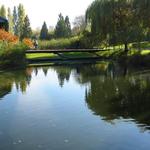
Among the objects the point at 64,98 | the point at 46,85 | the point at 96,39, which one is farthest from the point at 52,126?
the point at 96,39

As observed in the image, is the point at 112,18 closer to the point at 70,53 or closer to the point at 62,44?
the point at 70,53

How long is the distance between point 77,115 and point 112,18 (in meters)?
31.1

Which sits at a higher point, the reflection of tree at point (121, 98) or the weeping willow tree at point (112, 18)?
the weeping willow tree at point (112, 18)

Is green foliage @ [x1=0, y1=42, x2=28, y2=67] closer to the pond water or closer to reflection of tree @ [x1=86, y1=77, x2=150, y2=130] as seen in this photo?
the pond water

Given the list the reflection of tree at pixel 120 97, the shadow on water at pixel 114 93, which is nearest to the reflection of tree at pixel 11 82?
the shadow on water at pixel 114 93

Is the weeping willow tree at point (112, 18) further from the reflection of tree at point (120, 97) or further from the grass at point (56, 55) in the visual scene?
the reflection of tree at point (120, 97)

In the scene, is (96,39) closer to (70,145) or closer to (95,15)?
(95,15)

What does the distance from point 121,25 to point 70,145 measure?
3598cm

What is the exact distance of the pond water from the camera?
13508mm

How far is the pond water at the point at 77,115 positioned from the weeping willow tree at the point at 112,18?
709 inches

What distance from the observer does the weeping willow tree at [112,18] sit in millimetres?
47031

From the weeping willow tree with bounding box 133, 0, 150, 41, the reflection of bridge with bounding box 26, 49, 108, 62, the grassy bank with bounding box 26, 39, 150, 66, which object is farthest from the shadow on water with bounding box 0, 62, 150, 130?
the reflection of bridge with bounding box 26, 49, 108, 62

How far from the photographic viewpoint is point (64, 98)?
22516 mm

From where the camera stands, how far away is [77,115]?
58.5 feet
